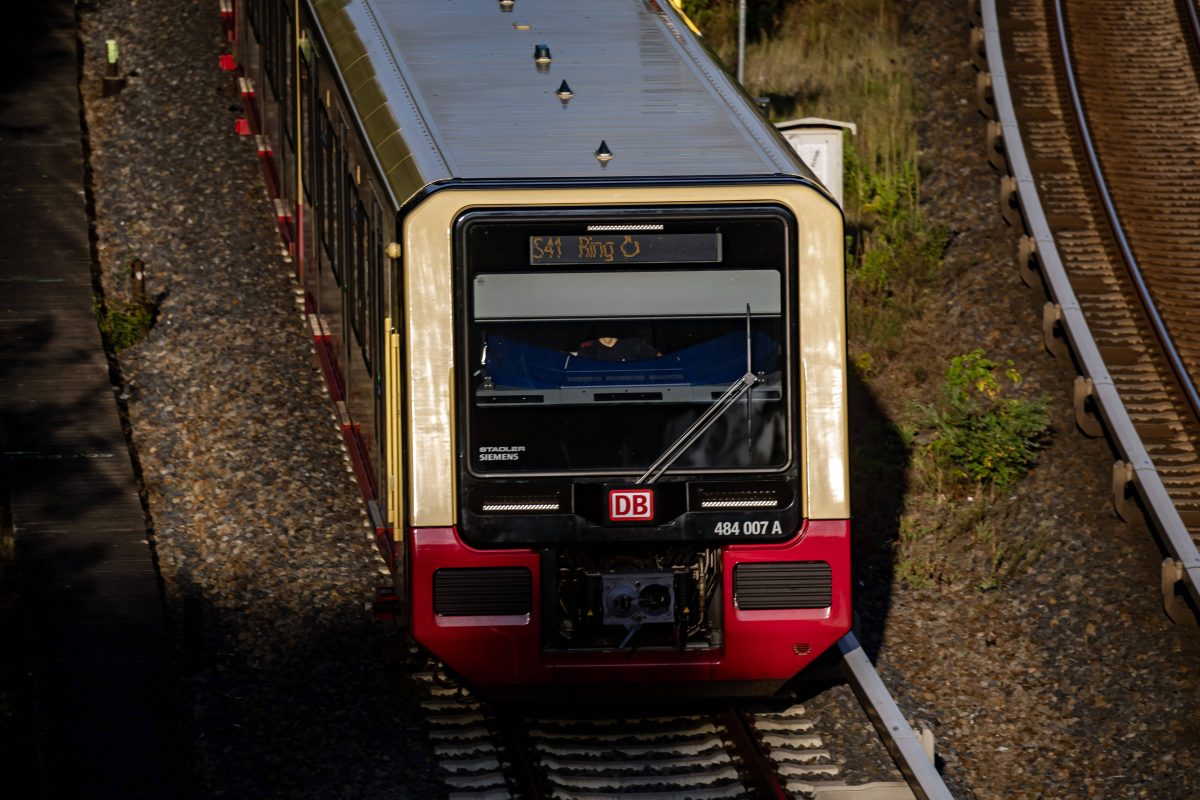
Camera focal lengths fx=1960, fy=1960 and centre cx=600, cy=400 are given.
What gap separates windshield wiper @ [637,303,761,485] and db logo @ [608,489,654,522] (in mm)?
69

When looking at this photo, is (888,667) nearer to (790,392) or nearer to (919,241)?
A: (790,392)

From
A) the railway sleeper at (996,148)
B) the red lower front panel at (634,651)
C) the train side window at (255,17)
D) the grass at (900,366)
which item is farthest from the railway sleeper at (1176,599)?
the train side window at (255,17)

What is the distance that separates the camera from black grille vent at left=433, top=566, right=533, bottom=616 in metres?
10.2

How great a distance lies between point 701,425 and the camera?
405 inches

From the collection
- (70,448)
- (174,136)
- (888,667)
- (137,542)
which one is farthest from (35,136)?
(888,667)

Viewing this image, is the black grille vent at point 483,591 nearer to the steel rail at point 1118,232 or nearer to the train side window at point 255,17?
the steel rail at point 1118,232

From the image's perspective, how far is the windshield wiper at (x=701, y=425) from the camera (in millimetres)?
10273

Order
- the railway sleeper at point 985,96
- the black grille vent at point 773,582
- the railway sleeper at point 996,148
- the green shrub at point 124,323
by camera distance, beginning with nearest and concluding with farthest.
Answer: the black grille vent at point 773,582 → the green shrub at point 124,323 → the railway sleeper at point 996,148 → the railway sleeper at point 985,96

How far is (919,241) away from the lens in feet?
58.9

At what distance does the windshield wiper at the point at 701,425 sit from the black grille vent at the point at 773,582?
0.70 meters

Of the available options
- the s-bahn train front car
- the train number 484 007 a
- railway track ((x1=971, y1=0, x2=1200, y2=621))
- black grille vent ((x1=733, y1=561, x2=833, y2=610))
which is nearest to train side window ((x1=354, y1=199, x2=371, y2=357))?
the s-bahn train front car

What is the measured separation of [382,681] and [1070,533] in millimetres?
5129

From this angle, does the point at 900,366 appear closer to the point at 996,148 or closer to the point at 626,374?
the point at 996,148

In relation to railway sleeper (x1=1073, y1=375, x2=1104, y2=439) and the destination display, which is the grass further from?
the destination display
